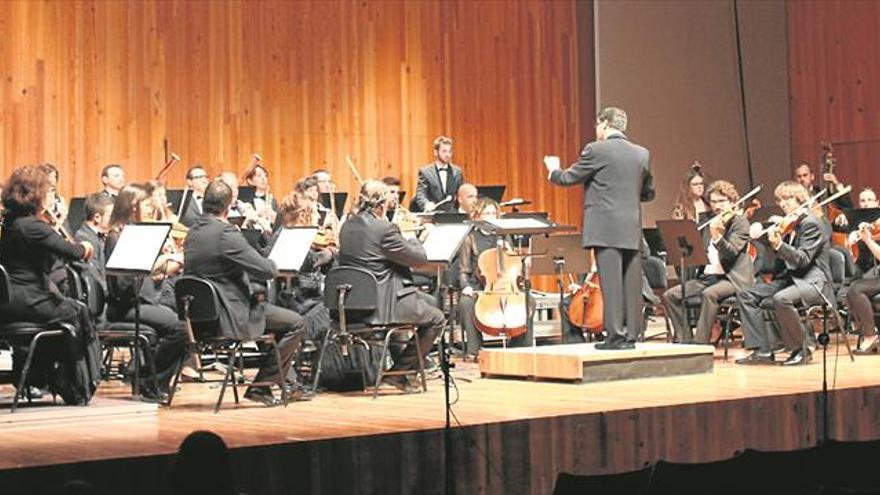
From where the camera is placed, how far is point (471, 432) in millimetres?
6305

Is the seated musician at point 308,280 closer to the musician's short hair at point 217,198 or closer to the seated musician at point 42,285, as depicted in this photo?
the musician's short hair at point 217,198

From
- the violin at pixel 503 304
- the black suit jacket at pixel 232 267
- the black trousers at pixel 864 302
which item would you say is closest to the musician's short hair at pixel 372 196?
the black suit jacket at pixel 232 267

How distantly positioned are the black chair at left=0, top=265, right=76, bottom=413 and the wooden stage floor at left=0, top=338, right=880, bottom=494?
0.30 meters

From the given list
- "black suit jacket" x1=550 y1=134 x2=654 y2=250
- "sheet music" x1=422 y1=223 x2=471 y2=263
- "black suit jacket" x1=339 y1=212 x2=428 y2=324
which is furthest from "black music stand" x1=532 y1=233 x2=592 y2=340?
"black suit jacket" x1=339 y1=212 x2=428 y2=324

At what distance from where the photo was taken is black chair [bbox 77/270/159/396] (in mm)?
7715

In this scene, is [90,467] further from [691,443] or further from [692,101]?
[692,101]

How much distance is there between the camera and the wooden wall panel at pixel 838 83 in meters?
14.4

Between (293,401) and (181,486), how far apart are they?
13.0 ft

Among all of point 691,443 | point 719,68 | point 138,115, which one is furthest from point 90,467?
point 719,68

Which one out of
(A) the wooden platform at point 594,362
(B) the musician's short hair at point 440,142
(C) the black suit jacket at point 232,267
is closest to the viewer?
(C) the black suit jacket at point 232,267

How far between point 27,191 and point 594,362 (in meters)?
3.23

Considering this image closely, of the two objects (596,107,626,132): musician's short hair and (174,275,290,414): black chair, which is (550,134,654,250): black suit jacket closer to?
(596,107,626,132): musician's short hair

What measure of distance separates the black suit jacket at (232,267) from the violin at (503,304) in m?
2.50

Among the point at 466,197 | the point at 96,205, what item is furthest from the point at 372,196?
the point at 466,197
